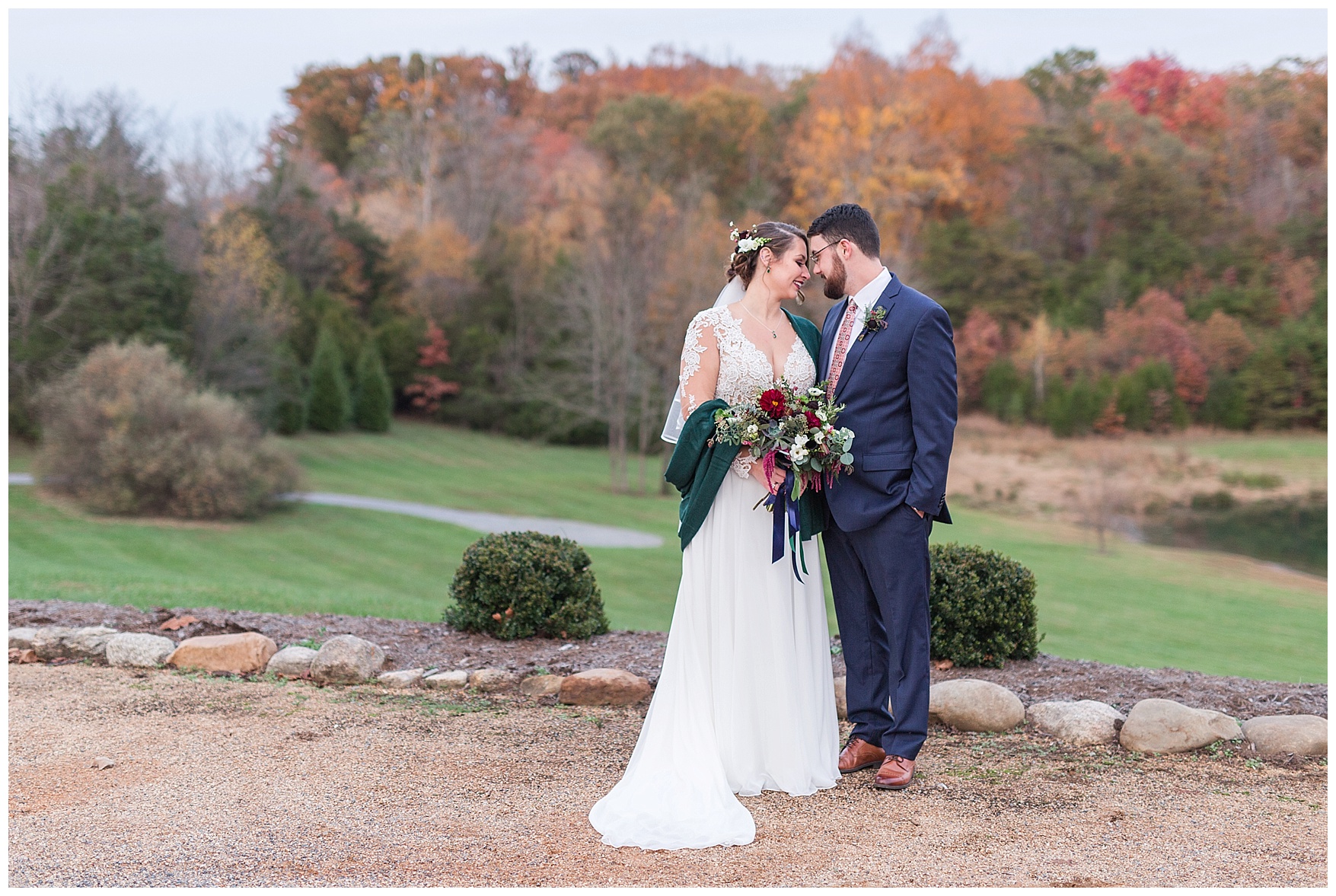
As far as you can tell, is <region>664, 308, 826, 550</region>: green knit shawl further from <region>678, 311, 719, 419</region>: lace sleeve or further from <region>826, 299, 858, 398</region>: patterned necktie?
<region>826, 299, 858, 398</region>: patterned necktie

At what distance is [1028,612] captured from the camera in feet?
20.5

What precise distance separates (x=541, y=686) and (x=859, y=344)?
2.71 meters

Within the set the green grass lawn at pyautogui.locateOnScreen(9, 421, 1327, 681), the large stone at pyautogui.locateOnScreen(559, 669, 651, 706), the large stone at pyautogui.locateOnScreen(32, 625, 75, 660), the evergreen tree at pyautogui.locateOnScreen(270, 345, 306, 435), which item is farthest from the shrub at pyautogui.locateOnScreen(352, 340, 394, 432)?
the large stone at pyautogui.locateOnScreen(559, 669, 651, 706)

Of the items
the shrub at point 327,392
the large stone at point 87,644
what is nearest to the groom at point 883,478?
the large stone at point 87,644

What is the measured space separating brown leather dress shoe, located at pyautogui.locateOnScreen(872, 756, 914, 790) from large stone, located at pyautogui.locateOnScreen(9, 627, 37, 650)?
5.36 m

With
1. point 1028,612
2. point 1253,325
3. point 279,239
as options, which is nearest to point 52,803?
point 1028,612

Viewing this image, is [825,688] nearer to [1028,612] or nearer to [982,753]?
[982,753]

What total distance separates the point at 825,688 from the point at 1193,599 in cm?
1577

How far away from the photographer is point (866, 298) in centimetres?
453

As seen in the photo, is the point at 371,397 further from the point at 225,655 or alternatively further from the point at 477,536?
the point at 225,655

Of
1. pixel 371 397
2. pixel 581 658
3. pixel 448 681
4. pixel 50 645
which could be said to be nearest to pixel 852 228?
pixel 581 658

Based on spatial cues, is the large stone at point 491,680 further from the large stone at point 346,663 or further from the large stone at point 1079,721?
the large stone at point 1079,721

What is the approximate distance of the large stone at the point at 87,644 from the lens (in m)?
6.57

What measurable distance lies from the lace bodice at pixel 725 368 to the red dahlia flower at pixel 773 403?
16cm
